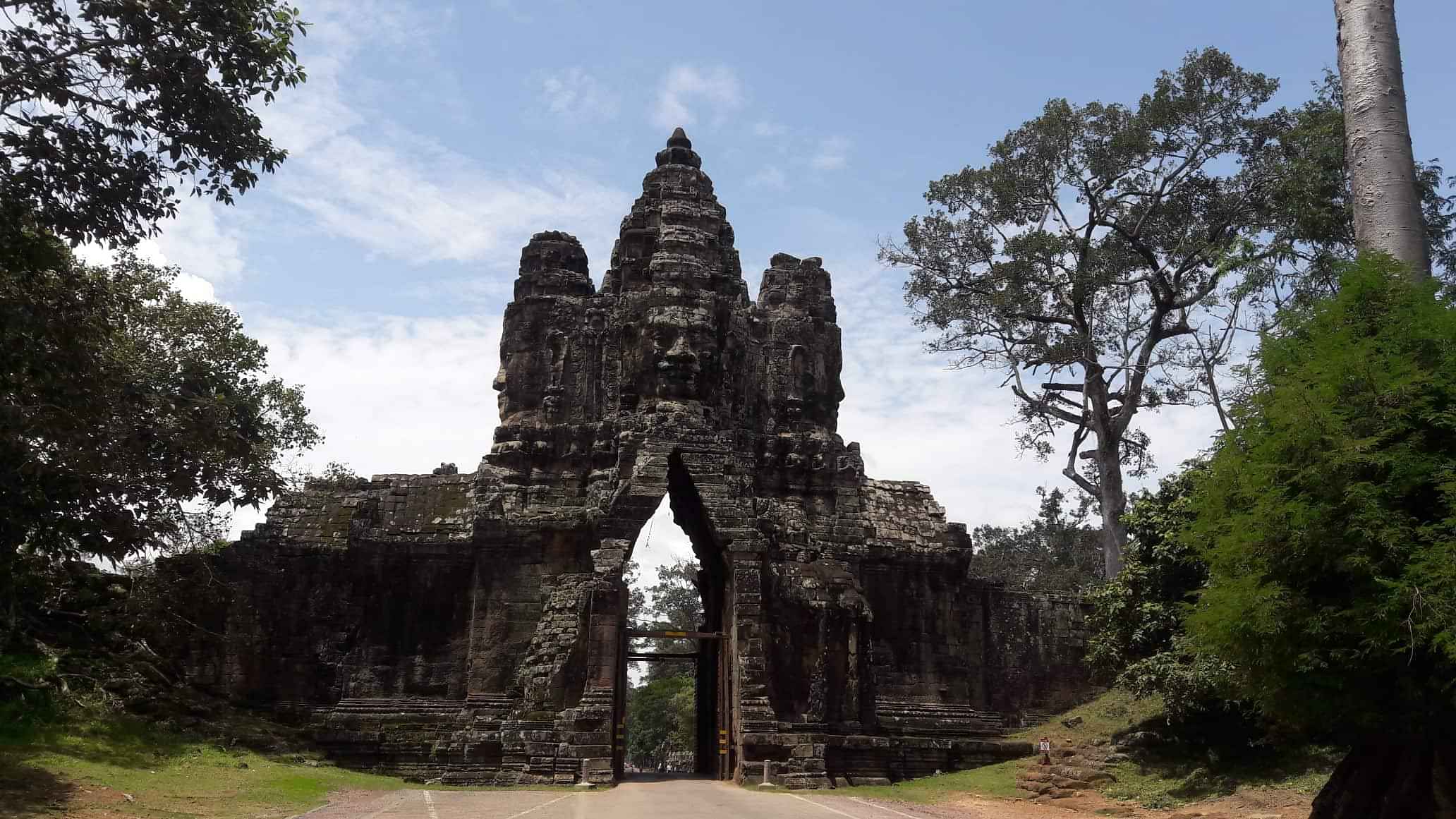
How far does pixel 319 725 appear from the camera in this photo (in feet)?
67.2

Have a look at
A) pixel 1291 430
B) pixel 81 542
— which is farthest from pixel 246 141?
pixel 1291 430

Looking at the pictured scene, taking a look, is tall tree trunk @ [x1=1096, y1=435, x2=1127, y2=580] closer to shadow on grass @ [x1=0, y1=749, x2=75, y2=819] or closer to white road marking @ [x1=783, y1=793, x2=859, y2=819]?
white road marking @ [x1=783, y1=793, x2=859, y2=819]

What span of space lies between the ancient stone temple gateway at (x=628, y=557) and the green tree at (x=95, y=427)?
217 inches

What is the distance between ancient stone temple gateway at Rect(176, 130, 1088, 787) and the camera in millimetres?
19438

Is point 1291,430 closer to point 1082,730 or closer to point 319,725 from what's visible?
point 1082,730

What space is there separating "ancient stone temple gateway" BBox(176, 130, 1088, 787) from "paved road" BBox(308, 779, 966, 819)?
1081mm

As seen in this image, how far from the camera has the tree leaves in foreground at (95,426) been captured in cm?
1184

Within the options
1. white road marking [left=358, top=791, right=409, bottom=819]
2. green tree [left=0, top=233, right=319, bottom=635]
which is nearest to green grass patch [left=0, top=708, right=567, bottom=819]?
white road marking [left=358, top=791, right=409, bottom=819]

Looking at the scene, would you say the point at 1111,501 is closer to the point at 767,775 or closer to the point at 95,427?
the point at 767,775

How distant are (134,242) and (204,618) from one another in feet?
36.6

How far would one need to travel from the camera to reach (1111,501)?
2911 cm

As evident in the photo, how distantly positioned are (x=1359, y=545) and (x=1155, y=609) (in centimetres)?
953

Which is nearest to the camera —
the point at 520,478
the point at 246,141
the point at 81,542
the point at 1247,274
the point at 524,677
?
the point at 246,141

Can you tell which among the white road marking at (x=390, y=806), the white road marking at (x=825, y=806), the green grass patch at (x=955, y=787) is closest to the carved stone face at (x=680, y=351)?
the green grass patch at (x=955, y=787)
